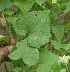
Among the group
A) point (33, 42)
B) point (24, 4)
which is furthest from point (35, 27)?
point (24, 4)

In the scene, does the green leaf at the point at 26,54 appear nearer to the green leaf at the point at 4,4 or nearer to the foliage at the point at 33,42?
the foliage at the point at 33,42

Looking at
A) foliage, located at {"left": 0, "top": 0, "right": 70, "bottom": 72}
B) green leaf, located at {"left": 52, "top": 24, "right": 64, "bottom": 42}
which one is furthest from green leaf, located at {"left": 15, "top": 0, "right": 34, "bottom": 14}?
Result: green leaf, located at {"left": 52, "top": 24, "right": 64, "bottom": 42}

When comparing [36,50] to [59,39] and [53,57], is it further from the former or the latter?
[59,39]

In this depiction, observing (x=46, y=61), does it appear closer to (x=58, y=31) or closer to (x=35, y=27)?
(x=35, y=27)

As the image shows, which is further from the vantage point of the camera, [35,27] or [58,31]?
[58,31]

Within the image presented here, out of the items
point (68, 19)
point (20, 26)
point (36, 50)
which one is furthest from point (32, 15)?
point (68, 19)

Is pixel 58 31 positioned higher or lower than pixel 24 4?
lower
